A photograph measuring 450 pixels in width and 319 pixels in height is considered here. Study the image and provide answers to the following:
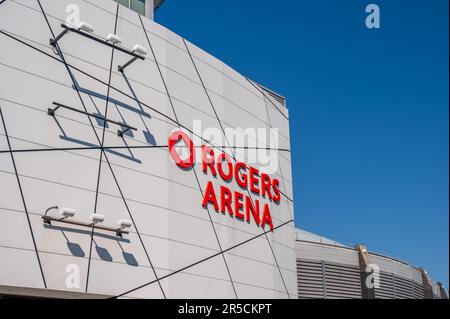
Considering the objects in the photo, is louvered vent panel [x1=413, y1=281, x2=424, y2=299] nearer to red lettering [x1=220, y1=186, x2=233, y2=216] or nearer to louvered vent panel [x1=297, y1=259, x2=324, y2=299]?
louvered vent panel [x1=297, y1=259, x2=324, y2=299]

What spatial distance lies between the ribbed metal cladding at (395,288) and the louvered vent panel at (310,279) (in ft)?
15.6

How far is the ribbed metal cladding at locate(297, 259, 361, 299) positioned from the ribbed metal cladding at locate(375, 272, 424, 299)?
208cm

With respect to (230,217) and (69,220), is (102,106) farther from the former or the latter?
(230,217)

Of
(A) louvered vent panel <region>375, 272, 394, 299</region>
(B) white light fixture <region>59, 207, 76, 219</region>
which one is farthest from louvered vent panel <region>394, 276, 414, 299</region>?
(B) white light fixture <region>59, 207, 76, 219</region>

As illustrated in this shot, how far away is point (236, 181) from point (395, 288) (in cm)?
1797

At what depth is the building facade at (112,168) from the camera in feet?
47.3

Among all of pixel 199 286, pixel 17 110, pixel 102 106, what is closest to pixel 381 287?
pixel 199 286

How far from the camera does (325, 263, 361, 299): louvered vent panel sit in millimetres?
30156

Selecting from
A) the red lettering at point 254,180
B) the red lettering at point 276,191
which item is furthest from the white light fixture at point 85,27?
the red lettering at point 276,191

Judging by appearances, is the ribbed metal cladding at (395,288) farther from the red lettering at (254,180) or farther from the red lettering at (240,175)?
the red lettering at (240,175)

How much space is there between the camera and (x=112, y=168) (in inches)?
648

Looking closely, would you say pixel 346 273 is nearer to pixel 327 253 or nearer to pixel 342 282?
pixel 342 282
